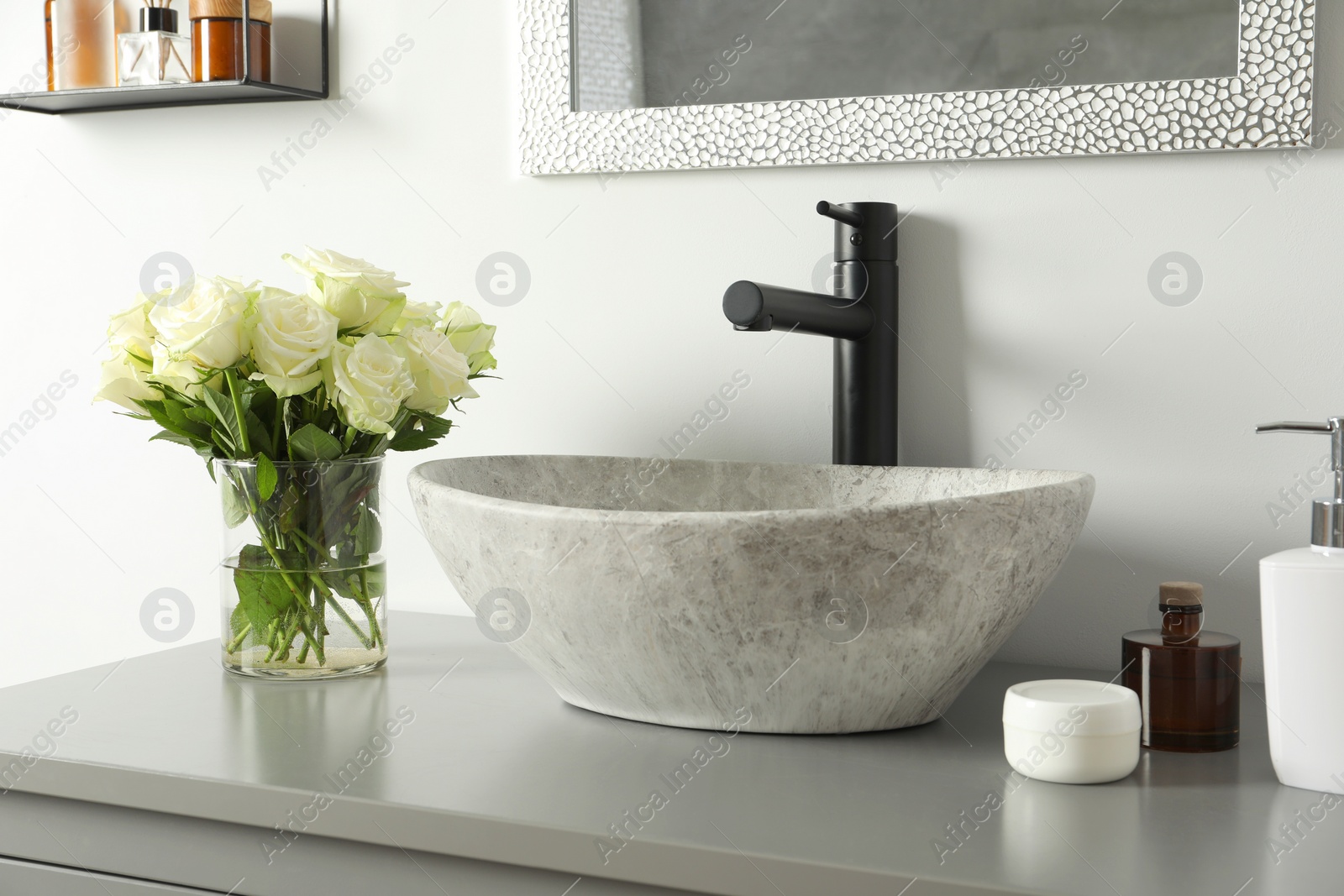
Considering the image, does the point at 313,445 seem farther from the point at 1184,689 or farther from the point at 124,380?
the point at 1184,689

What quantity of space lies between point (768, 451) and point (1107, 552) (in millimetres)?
267

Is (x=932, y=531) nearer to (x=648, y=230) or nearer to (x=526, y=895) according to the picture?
(x=526, y=895)

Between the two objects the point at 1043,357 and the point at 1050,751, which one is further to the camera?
the point at 1043,357

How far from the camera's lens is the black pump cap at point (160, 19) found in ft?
3.63

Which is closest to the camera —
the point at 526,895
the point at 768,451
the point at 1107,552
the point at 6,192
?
the point at 526,895

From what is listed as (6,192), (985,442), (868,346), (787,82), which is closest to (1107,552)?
(985,442)

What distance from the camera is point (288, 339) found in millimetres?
790

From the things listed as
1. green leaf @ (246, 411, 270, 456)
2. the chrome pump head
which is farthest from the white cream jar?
green leaf @ (246, 411, 270, 456)

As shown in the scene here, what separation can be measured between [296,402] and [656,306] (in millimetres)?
314

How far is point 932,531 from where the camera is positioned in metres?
0.63

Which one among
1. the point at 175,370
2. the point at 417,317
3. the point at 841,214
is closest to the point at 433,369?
the point at 417,317

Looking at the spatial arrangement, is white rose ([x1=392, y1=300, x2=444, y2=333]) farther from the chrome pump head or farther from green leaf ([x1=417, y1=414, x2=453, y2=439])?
the chrome pump head

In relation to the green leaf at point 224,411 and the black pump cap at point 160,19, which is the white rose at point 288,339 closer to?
the green leaf at point 224,411

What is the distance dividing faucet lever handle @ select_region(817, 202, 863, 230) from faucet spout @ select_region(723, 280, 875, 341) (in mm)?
55
